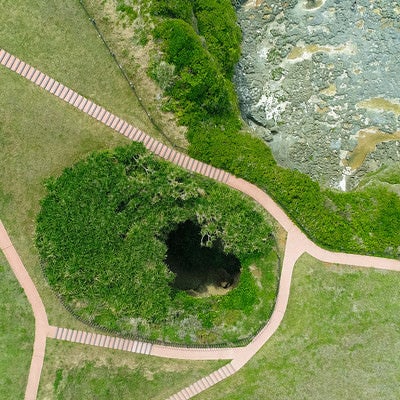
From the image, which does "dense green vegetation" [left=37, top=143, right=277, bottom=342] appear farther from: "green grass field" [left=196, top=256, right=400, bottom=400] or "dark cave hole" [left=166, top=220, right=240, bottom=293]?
"dark cave hole" [left=166, top=220, right=240, bottom=293]

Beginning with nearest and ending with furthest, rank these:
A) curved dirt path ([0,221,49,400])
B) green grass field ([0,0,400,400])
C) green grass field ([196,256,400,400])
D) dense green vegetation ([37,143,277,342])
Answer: dense green vegetation ([37,143,277,342]) < curved dirt path ([0,221,49,400]) < green grass field ([0,0,400,400]) < green grass field ([196,256,400,400])

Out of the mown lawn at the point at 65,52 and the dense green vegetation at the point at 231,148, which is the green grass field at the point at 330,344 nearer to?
the dense green vegetation at the point at 231,148

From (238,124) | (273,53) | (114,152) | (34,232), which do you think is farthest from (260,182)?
(34,232)

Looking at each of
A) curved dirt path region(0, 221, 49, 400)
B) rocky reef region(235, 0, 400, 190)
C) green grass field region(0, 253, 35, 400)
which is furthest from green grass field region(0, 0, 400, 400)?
rocky reef region(235, 0, 400, 190)

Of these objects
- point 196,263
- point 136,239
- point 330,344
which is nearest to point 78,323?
point 136,239

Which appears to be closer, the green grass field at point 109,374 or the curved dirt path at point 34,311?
the green grass field at point 109,374

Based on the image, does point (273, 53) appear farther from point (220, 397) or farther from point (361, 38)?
point (220, 397)

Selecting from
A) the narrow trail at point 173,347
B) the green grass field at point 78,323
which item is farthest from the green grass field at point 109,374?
the narrow trail at point 173,347
